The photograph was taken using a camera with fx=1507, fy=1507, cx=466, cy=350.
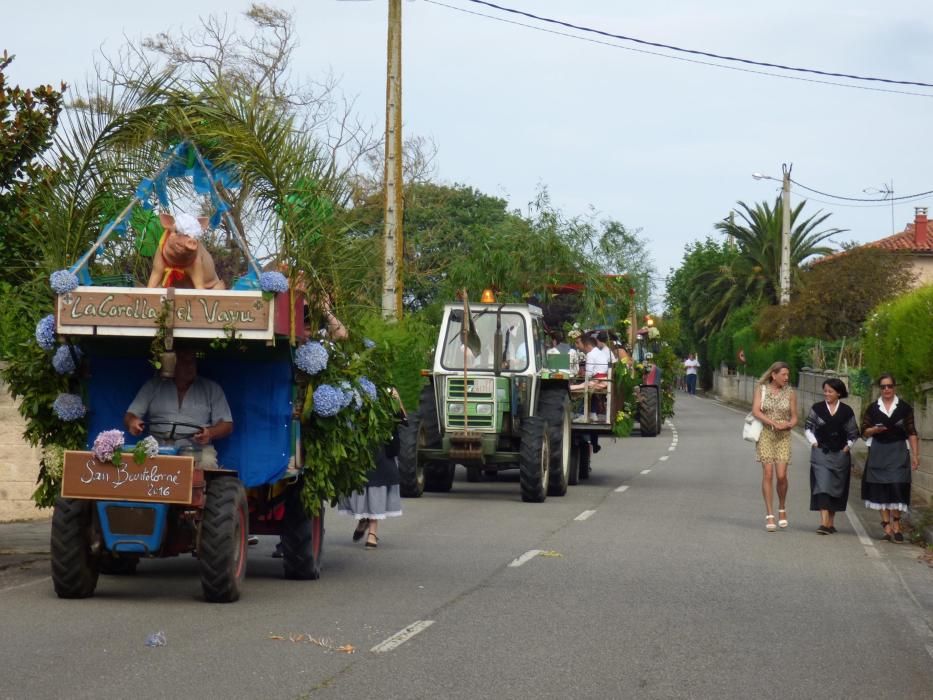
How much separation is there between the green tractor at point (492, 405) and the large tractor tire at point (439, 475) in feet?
1.23

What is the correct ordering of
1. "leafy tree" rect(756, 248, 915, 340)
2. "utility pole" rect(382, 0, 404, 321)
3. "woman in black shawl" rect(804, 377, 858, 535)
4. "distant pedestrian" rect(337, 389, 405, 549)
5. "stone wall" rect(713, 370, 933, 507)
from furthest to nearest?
"leafy tree" rect(756, 248, 915, 340), "utility pole" rect(382, 0, 404, 321), "stone wall" rect(713, 370, 933, 507), "woman in black shawl" rect(804, 377, 858, 535), "distant pedestrian" rect(337, 389, 405, 549)

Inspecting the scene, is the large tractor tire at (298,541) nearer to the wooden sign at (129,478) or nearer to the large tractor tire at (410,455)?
the wooden sign at (129,478)

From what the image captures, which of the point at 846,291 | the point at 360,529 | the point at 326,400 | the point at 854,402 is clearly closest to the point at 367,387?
the point at 326,400

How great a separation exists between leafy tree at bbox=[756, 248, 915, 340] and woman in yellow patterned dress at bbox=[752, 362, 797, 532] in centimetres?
3087

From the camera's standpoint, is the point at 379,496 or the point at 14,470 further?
the point at 14,470

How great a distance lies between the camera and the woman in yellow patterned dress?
16766mm

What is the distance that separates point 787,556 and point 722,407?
155ft

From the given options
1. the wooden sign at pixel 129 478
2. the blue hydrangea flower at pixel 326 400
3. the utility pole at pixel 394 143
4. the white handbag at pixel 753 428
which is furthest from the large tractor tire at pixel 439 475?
the wooden sign at pixel 129 478

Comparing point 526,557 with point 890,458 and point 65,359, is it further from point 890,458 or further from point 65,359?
point 890,458

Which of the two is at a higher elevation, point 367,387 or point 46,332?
point 46,332

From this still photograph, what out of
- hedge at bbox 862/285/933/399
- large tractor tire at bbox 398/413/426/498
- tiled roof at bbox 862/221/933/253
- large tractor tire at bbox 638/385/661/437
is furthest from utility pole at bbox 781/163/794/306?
large tractor tire at bbox 398/413/426/498

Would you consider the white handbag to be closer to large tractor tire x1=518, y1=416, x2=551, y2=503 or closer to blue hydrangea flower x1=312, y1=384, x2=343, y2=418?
large tractor tire x1=518, y1=416, x2=551, y2=503

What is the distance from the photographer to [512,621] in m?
9.95

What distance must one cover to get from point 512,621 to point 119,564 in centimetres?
338
